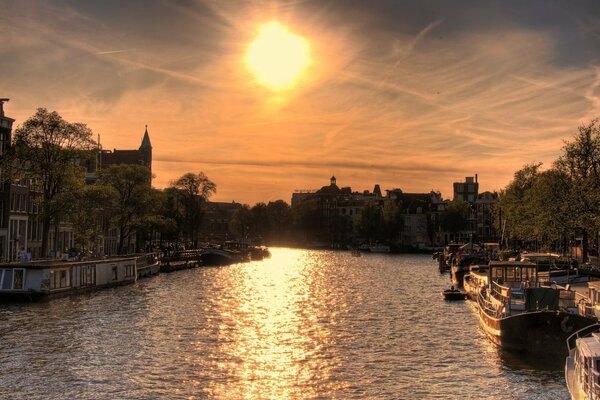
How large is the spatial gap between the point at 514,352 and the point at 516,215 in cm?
9393

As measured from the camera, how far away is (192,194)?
177m

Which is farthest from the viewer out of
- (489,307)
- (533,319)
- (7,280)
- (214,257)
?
(214,257)

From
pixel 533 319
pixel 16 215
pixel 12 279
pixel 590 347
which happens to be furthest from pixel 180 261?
pixel 590 347

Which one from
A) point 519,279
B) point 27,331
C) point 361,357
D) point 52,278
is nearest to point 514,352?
point 361,357

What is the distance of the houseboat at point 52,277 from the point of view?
237 feet

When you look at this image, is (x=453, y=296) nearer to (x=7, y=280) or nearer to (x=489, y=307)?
(x=489, y=307)

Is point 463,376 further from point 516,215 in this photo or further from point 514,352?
point 516,215

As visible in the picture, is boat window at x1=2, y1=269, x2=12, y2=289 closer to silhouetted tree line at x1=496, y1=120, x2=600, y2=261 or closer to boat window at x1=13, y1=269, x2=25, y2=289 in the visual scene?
boat window at x1=13, y1=269, x2=25, y2=289

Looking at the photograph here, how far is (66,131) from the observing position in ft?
302

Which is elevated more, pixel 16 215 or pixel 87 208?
pixel 87 208

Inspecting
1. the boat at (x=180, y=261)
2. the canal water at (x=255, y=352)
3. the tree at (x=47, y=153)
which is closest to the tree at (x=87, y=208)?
the tree at (x=47, y=153)

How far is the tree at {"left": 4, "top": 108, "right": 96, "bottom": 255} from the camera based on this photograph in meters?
90.6

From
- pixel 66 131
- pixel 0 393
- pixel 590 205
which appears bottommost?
pixel 0 393

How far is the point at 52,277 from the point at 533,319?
50.1 meters
